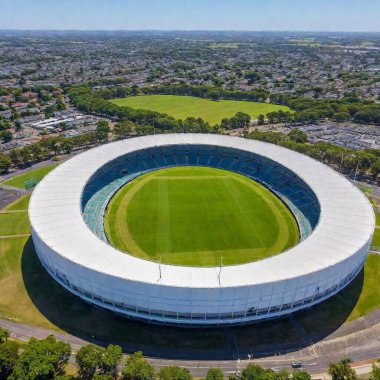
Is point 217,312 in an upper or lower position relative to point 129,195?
upper

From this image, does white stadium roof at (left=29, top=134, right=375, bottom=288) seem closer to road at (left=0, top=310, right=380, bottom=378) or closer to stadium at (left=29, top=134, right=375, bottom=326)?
stadium at (left=29, top=134, right=375, bottom=326)

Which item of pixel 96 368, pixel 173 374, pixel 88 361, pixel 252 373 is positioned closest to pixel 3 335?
pixel 88 361

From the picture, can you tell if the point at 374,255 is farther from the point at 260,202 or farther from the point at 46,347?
the point at 46,347

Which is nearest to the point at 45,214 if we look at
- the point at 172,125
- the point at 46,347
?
the point at 46,347

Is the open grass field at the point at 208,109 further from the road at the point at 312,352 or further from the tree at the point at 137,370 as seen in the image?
the tree at the point at 137,370

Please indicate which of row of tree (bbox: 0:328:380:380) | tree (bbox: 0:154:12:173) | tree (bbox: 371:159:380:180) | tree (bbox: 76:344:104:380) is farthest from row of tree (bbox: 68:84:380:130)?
row of tree (bbox: 0:328:380:380)

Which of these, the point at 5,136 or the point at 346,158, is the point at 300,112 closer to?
the point at 346,158
